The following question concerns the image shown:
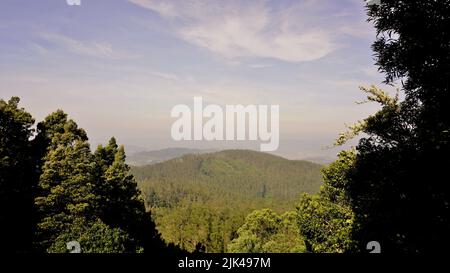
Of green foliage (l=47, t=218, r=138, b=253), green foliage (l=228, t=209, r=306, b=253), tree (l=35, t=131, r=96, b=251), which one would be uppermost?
tree (l=35, t=131, r=96, b=251)

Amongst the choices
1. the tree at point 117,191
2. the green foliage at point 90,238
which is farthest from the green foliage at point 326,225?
the tree at point 117,191

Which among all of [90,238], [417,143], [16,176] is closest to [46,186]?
[16,176]

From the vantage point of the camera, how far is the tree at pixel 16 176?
22.7 m

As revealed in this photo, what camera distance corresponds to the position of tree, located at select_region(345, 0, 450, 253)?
641 centimetres

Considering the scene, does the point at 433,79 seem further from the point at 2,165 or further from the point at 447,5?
the point at 2,165

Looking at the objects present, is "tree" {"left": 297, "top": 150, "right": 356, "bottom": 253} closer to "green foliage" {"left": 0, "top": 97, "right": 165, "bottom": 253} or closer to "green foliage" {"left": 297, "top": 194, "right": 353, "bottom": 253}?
"green foliage" {"left": 297, "top": 194, "right": 353, "bottom": 253}

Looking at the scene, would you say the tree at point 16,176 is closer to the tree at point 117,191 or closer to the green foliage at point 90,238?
the green foliage at point 90,238

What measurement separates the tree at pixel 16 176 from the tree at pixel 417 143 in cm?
2345

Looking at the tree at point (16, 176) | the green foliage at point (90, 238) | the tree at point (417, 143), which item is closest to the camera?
the tree at point (417, 143)

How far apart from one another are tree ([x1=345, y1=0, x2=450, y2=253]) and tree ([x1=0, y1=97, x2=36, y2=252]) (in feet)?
76.9

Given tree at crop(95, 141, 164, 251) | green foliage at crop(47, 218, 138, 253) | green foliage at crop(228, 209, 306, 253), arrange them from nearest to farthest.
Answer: green foliage at crop(47, 218, 138, 253)
tree at crop(95, 141, 164, 251)
green foliage at crop(228, 209, 306, 253)

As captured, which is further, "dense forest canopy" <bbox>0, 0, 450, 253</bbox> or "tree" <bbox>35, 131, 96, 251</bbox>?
"tree" <bbox>35, 131, 96, 251</bbox>

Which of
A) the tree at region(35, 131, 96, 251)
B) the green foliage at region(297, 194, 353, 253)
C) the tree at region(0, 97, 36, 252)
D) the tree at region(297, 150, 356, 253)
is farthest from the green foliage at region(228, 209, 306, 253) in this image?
the tree at region(0, 97, 36, 252)

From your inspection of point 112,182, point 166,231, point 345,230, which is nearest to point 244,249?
point 112,182
